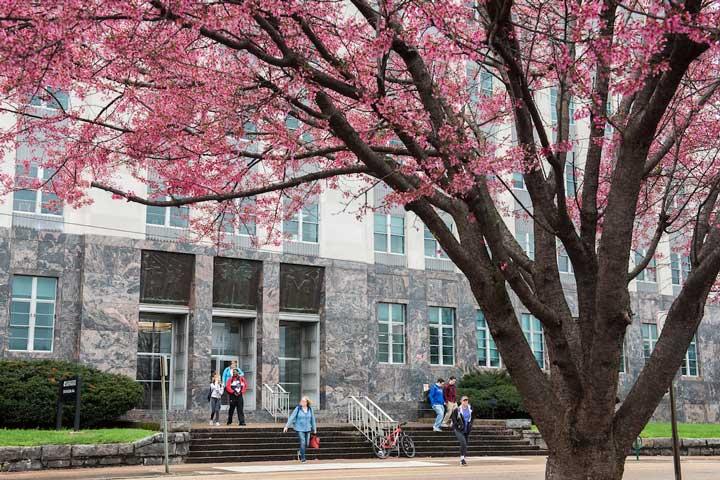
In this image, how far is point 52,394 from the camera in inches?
933

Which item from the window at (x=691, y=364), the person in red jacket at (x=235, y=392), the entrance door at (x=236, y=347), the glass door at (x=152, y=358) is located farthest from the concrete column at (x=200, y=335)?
the window at (x=691, y=364)

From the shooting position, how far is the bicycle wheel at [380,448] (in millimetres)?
23844

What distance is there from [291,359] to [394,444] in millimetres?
8845

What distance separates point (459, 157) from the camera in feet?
29.1

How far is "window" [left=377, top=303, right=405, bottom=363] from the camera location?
33.5 meters

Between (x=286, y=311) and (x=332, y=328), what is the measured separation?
1.84 m

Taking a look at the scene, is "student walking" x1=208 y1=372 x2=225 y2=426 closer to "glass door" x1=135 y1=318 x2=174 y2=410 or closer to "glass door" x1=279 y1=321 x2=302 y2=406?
"glass door" x1=135 y1=318 x2=174 y2=410

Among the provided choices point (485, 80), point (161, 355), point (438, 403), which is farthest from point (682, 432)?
point (161, 355)

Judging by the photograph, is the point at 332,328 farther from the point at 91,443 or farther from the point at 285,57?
the point at 285,57

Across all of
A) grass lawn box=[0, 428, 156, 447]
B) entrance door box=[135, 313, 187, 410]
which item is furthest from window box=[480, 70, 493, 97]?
entrance door box=[135, 313, 187, 410]

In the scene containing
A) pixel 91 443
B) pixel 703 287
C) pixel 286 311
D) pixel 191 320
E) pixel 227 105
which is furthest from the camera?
pixel 286 311

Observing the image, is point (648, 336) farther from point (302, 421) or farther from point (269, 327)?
point (302, 421)

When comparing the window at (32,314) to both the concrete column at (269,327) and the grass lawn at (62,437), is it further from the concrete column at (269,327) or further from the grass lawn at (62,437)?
the concrete column at (269,327)

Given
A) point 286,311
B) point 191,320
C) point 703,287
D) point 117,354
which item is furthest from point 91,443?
point 703,287
